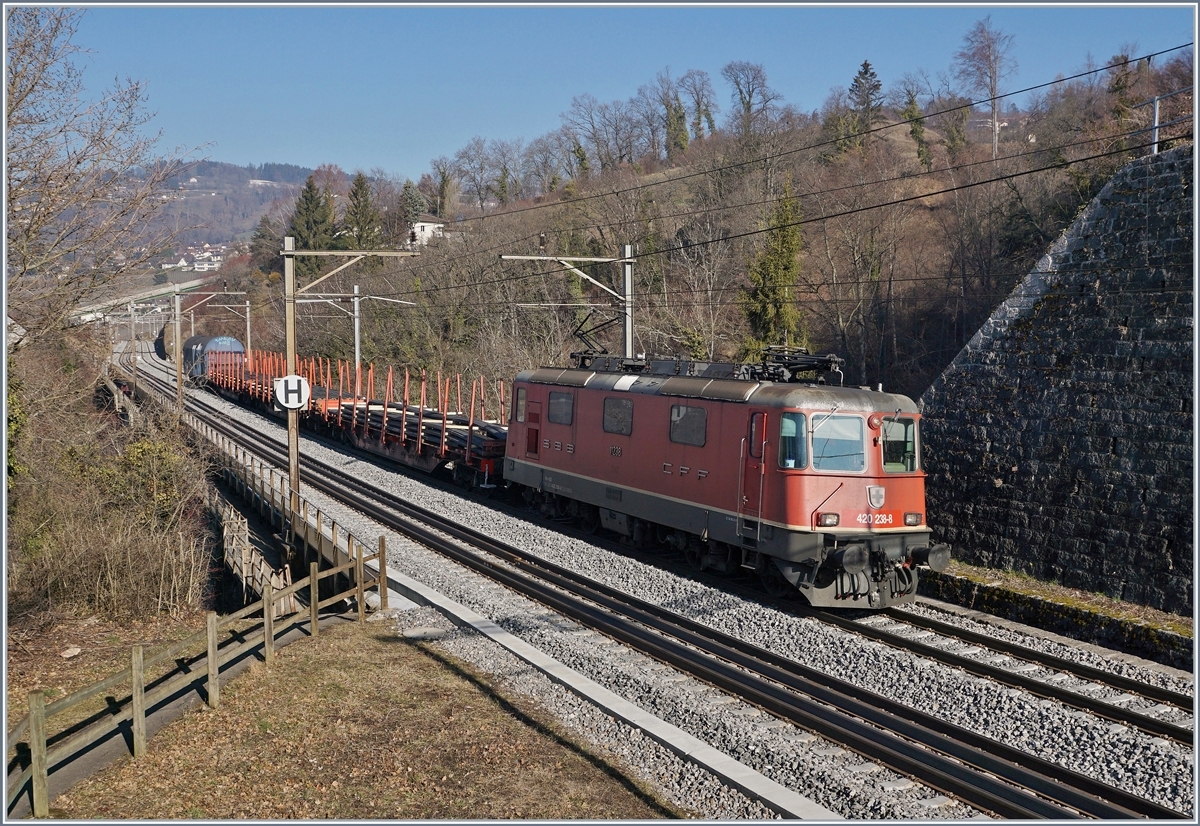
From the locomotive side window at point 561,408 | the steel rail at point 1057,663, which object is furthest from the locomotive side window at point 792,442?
the locomotive side window at point 561,408

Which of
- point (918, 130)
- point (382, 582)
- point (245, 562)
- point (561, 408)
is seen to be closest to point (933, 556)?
point (382, 582)

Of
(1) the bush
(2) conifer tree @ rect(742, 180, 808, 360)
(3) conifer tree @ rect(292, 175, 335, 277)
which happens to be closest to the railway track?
(1) the bush

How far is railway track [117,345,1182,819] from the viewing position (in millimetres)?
7324

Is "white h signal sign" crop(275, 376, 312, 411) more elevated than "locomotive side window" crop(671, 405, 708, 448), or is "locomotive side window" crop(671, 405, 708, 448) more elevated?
"white h signal sign" crop(275, 376, 312, 411)

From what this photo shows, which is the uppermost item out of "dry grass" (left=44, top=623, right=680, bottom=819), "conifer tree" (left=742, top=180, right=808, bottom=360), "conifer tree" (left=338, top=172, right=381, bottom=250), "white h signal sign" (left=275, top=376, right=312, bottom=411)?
"conifer tree" (left=338, top=172, right=381, bottom=250)

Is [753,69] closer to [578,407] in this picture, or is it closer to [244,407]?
[244,407]

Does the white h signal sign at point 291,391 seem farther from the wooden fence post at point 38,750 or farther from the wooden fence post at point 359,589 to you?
the wooden fence post at point 38,750

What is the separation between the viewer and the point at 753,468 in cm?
1340

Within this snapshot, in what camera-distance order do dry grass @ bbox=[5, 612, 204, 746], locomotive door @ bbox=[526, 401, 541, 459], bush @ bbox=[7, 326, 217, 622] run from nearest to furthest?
dry grass @ bbox=[5, 612, 204, 746] < bush @ bbox=[7, 326, 217, 622] < locomotive door @ bbox=[526, 401, 541, 459]

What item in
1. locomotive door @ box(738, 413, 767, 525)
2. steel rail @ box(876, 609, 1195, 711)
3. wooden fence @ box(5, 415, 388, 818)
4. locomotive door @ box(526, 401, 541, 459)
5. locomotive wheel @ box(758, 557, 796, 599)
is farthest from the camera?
locomotive door @ box(526, 401, 541, 459)

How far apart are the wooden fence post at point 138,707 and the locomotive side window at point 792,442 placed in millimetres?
7802

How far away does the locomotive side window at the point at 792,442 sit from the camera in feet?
42.1

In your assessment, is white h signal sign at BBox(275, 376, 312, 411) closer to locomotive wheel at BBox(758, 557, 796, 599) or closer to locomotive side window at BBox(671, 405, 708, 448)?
locomotive side window at BBox(671, 405, 708, 448)

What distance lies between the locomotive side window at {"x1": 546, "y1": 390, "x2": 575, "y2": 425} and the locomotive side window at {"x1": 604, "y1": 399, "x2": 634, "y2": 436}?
141 centimetres
